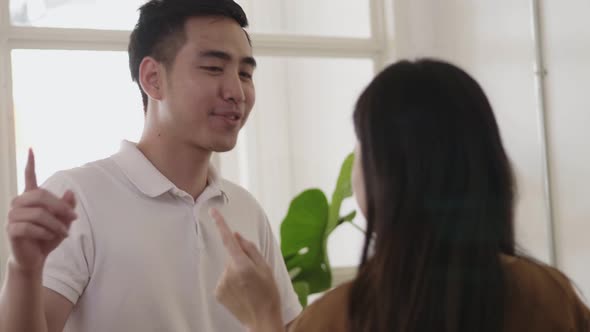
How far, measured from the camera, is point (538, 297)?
122 centimetres

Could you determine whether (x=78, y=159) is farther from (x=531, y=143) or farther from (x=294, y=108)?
(x=531, y=143)

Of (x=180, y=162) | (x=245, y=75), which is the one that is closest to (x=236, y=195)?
(x=180, y=162)

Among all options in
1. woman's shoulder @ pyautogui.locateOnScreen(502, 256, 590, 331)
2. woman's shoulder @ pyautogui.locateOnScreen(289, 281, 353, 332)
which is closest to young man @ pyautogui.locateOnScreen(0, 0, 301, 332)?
woman's shoulder @ pyautogui.locateOnScreen(289, 281, 353, 332)

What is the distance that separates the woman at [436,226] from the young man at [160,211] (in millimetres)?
580

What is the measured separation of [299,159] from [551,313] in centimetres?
285

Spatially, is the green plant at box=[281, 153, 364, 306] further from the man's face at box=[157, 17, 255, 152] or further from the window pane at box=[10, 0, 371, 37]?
the window pane at box=[10, 0, 371, 37]

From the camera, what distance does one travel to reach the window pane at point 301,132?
393 centimetres

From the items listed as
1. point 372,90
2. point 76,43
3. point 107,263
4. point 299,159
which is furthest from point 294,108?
point 372,90

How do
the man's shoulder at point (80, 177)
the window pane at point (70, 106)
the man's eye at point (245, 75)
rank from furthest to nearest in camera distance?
the window pane at point (70, 106)
the man's eye at point (245, 75)
the man's shoulder at point (80, 177)

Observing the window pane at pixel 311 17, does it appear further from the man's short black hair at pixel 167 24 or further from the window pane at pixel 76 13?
the man's short black hair at pixel 167 24

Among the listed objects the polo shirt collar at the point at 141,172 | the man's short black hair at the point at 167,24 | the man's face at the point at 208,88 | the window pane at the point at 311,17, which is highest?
the window pane at the point at 311,17

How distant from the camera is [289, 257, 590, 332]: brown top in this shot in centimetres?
121

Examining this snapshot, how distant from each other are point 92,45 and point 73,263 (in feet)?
6.08

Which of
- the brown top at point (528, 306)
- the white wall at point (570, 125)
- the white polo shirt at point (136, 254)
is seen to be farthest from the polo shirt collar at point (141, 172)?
the white wall at point (570, 125)
